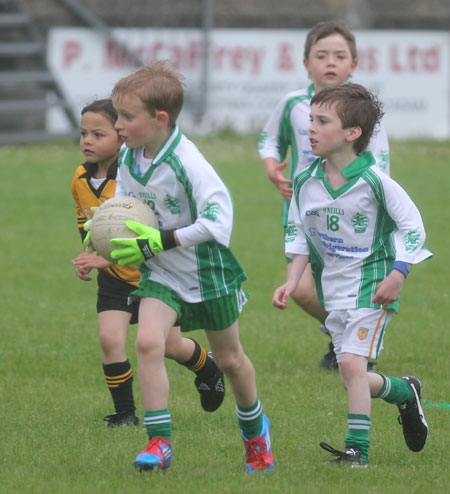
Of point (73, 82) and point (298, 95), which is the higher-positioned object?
point (298, 95)

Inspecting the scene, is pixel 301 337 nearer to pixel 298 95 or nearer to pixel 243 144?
pixel 298 95

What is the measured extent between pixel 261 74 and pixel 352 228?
18.4 meters

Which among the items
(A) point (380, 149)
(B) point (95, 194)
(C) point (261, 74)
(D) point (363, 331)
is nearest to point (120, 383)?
(B) point (95, 194)

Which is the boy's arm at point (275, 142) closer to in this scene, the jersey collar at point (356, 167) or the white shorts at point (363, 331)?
the jersey collar at point (356, 167)

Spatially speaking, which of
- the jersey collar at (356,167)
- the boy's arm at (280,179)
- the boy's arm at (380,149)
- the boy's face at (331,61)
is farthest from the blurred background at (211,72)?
the jersey collar at (356,167)

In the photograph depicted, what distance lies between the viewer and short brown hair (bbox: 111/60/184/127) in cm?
478

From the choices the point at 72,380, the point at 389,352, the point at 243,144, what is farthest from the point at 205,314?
the point at 243,144

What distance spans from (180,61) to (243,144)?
312 cm

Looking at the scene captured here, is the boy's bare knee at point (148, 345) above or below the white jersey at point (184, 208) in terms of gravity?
below

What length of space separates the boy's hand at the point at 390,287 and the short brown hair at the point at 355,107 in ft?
2.28

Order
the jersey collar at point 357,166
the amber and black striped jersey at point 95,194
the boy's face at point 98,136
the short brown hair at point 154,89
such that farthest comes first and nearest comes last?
the amber and black striped jersey at point 95,194 < the boy's face at point 98,136 < the jersey collar at point 357,166 < the short brown hair at point 154,89

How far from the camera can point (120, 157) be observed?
198 inches

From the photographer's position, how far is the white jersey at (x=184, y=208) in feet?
15.4

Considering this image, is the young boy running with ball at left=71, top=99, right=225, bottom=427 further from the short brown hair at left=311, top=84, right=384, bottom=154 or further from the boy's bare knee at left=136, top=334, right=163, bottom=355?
the short brown hair at left=311, top=84, right=384, bottom=154
